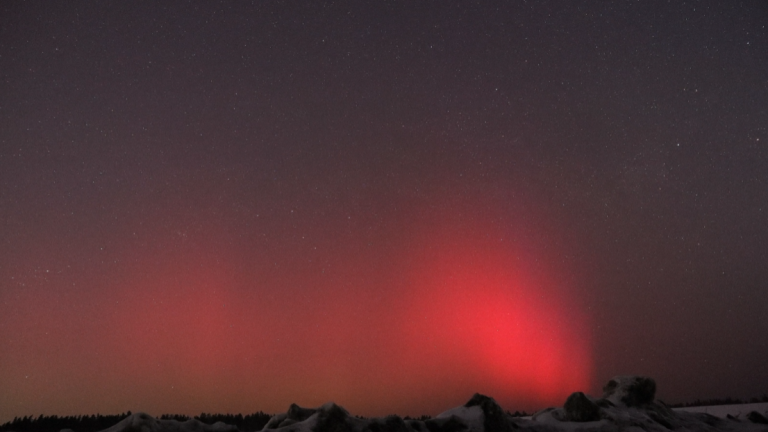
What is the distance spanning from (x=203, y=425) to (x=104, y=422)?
31.5 ft

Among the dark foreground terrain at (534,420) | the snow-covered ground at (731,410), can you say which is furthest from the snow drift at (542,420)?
the snow-covered ground at (731,410)

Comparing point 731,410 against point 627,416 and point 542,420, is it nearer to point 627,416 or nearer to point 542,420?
point 627,416

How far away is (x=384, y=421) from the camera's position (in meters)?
8.30

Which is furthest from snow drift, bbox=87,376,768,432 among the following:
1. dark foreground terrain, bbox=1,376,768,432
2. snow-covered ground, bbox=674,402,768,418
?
snow-covered ground, bbox=674,402,768,418

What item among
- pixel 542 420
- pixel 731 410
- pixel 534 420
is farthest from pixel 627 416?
pixel 731 410

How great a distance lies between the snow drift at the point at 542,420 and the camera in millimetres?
7707

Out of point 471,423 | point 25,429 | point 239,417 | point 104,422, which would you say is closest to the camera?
point 471,423

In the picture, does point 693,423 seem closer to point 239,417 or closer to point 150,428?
point 150,428

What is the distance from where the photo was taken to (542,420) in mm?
10203

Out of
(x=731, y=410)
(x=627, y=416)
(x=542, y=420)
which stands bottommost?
(x=731, y=410)

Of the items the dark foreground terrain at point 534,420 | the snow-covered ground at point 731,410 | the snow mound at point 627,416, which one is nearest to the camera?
the dark foreground terrain at point 534,420

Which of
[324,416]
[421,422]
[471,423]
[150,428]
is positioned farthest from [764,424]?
[150,428]

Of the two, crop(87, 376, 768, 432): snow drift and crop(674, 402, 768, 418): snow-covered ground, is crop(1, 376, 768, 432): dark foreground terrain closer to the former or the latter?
crop(87, 376, 768, 432): snow drift

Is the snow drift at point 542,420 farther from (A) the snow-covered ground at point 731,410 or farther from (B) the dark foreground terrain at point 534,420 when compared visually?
(A) the snow-covered ground at point 731,410
